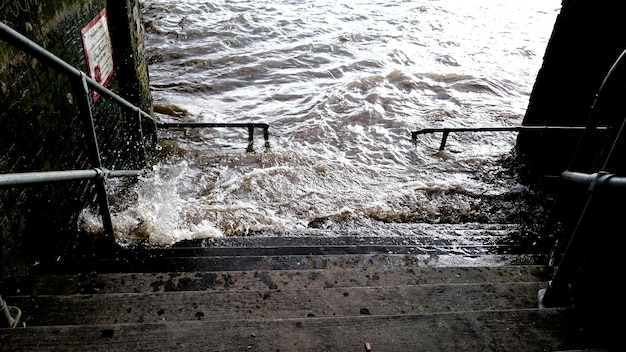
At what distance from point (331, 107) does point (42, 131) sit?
6968 mm

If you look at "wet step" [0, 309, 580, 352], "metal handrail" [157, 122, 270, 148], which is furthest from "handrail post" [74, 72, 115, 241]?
"metal handrail" [157, 122, 270, 148]

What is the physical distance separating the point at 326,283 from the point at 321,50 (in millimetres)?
11168

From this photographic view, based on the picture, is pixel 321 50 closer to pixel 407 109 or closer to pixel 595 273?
pixel 407 109

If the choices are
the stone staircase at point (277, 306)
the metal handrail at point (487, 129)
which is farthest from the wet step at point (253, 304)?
the metal handrail at point (487, 129)

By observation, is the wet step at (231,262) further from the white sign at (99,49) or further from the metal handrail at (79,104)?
the white sign at (99,49)

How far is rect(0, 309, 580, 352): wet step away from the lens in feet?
6.05

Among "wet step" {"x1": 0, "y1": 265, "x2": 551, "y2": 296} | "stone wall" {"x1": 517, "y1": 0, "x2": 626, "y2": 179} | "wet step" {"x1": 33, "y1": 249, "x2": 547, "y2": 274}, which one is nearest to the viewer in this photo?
"wet step" {"x1": 0, "y1": 265, "x2": 551, "y2": 296}

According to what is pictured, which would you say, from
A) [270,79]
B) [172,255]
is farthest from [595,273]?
[270,79]

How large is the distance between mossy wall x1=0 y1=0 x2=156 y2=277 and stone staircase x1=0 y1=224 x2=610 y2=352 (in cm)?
31

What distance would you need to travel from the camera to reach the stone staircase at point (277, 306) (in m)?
1.89

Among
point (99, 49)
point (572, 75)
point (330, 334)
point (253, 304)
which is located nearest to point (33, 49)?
point (253, 304)

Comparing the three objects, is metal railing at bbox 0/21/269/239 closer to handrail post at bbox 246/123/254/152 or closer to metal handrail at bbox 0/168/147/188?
metal handrail at bbox 0/168/147/188

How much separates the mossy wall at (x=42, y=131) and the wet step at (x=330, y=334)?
111 cm

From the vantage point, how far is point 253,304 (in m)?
2.33
